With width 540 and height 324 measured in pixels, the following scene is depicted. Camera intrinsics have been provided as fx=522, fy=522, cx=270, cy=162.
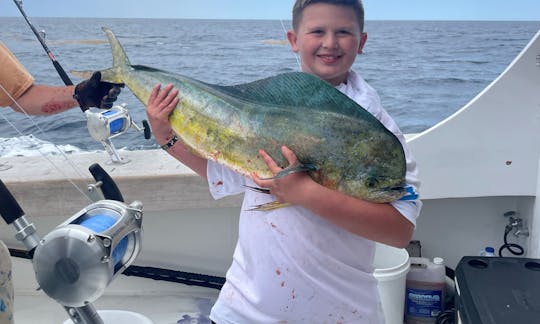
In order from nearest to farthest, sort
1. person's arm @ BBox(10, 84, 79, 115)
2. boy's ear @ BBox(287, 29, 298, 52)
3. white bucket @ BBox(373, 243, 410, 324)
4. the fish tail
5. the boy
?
the boy, boy's ear @ BBox(287, 29, 298, 52), the fish tail, person's arm @ BBox(10, 84, 79, 115), white bucket @ BBox(373, 243, 410, 324)

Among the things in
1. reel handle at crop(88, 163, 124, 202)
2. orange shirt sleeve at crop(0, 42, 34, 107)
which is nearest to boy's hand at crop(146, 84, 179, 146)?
reel handle at crop(88, 163, 124, 202)

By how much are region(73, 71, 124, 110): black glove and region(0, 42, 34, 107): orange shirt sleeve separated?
1.65 ft

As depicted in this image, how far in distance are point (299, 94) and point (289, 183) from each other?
0.19 meters

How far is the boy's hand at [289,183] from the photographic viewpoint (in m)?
1.09

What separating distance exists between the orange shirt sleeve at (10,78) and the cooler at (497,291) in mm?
1934

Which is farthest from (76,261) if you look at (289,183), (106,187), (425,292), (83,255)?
(425,292)

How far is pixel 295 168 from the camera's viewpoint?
3.43 ft

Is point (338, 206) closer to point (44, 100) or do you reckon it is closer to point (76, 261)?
point (76, 261)

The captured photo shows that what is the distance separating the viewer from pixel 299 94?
110 cm

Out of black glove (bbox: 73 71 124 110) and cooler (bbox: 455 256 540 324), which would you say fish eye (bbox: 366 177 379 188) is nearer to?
black glove (bbox: 73 71 124 110)

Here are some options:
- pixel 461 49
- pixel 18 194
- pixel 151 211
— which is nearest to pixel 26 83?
pixel 18 194

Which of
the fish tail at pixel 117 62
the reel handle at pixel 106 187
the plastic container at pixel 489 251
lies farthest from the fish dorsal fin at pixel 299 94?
the plastic container at pixel 489 251

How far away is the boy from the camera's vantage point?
3.74 ft

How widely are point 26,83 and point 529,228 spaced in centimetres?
246
